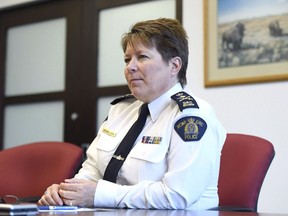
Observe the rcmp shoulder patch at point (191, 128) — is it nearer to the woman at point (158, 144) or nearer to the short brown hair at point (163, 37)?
the woman at point (158, 144)

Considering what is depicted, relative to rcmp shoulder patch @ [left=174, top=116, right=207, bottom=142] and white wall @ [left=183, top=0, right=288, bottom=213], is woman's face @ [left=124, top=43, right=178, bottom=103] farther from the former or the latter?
white wall @ [left=183, top=0, right=288, bottom=213]

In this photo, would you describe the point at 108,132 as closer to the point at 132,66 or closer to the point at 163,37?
the point at 132,66

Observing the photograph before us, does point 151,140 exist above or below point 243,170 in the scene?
above

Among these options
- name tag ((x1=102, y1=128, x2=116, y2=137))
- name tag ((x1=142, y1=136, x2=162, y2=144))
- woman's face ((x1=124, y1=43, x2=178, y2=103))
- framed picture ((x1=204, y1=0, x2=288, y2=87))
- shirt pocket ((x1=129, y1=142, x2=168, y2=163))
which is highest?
framed picture ((x1=204, y1=0, x2=288, y2=87))

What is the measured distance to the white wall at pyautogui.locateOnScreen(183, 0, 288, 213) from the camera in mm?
2865

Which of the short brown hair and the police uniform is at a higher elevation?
the short brown hair

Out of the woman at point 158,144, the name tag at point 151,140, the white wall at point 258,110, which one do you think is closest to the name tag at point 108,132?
the woman at point 158,144

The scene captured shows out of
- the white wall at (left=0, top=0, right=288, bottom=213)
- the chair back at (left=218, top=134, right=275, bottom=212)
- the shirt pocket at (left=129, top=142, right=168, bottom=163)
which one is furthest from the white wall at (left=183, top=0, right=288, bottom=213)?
the shirt pocket at (left=129, top=142, right=168, bottom=163)

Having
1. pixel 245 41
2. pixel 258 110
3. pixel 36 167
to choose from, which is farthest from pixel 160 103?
pixel 245 41

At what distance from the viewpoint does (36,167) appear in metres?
2.26

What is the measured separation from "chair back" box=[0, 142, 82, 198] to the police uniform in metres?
0.38

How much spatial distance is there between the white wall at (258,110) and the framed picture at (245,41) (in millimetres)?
59

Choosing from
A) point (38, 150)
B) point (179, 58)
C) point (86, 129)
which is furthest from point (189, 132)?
point (86, 129)

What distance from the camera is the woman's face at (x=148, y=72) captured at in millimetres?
1751
